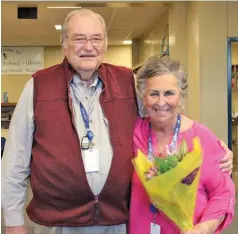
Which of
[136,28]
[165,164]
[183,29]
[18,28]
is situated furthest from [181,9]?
[165,164]

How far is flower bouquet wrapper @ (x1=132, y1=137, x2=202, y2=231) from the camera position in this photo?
1.32 m

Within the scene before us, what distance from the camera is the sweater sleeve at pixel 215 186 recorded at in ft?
5.02

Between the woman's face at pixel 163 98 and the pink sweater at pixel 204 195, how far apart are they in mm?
110

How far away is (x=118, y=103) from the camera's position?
5.59ft

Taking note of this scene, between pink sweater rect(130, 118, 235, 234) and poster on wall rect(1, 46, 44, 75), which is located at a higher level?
poster on wall rect(1, 46, 44, 75)

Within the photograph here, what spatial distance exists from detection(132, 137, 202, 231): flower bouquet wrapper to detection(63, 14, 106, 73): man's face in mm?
490

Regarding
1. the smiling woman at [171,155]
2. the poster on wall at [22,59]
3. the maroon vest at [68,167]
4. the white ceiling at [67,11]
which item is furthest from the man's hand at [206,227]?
the poster on wall at [22,59]

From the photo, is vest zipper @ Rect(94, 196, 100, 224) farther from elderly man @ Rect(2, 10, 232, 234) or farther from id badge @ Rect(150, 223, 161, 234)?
id badge @ Rect(150, 223, 161, 234)

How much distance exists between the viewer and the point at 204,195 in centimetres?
158

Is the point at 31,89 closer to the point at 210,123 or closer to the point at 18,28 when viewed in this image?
the point at 210,123

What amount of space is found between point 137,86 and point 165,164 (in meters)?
0.46

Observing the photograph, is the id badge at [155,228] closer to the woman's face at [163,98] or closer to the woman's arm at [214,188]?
the woman's arm at [214,188]

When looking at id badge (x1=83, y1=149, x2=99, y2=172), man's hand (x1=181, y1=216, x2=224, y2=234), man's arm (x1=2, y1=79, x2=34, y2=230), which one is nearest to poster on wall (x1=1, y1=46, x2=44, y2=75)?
man's arm (x1=2, y1=79, x2=34, y2=230)

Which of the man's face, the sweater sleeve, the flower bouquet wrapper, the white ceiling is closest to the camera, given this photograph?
the flower bouquet wrapper
